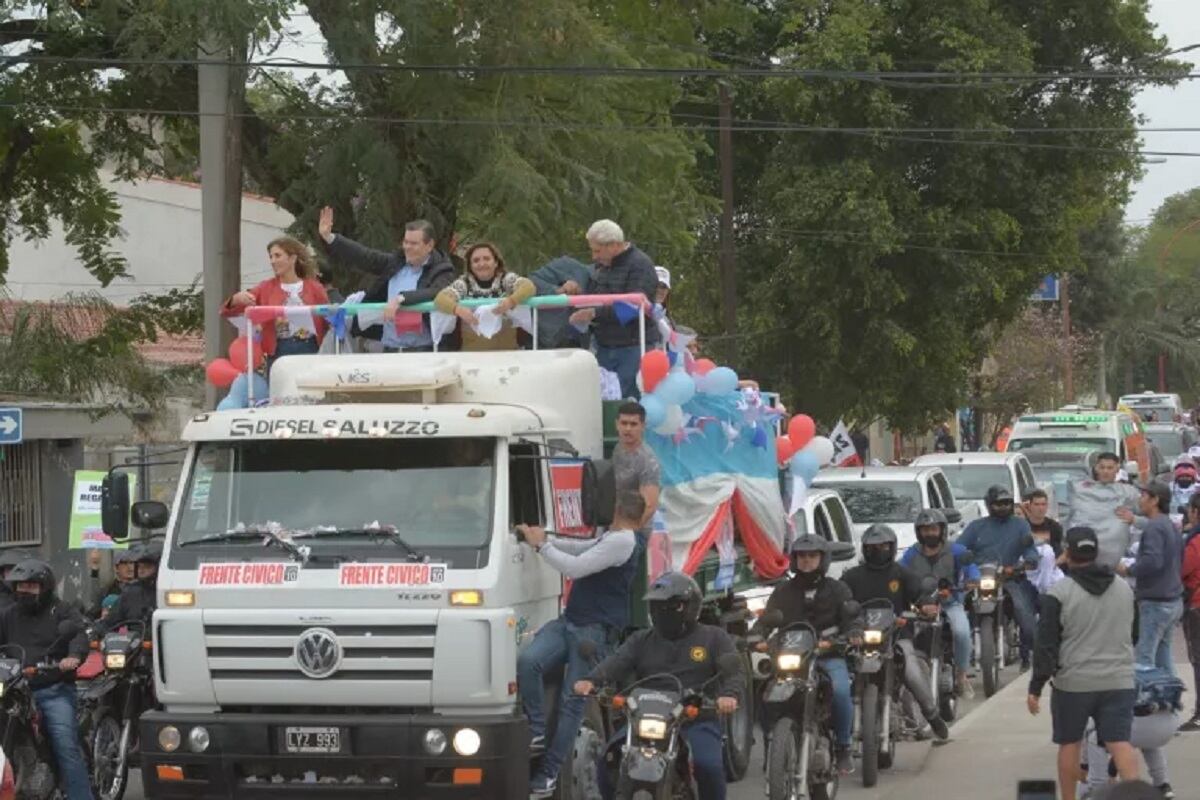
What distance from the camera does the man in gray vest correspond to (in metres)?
11.1

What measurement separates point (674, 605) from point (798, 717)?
195 cm

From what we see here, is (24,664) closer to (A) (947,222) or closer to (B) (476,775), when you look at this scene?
(B) (476,775)

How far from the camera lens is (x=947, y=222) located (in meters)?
33.8

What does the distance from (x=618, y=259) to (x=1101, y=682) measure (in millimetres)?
4028

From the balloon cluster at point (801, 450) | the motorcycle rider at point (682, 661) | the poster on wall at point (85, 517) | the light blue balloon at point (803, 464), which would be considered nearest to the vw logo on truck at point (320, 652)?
the motorcycle rider at point (682, 661)

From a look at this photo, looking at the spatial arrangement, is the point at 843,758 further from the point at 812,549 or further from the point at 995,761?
the point at 995,761

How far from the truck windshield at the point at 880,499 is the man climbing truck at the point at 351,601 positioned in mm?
11418

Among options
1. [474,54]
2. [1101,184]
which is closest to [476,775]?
[474,54]

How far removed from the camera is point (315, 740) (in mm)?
10812

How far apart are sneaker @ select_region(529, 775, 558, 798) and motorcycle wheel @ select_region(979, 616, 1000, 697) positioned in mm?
7947

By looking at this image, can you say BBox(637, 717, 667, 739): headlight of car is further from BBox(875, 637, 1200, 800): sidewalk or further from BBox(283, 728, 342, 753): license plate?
BBox(875, 637, 1200, 800): sidewalk

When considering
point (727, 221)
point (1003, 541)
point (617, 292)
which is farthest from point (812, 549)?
point (727, 221)

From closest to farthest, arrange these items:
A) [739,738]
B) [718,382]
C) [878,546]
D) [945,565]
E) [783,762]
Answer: [783,762] < [718,382] < [739,738] < [878,546] < [945,565]

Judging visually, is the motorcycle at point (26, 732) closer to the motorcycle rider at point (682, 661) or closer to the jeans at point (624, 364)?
the jeans at point (624, 364)
